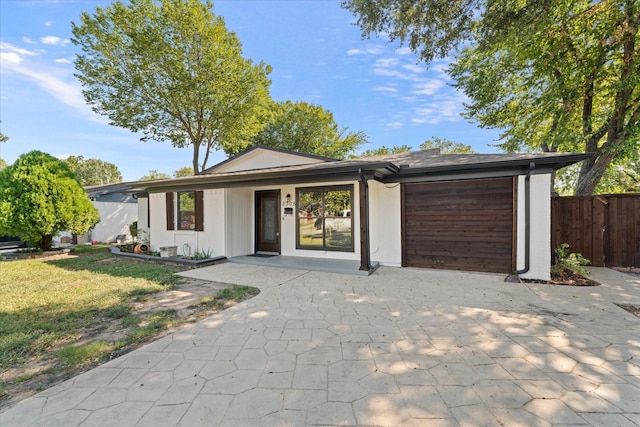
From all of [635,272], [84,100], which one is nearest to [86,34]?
[84,100]

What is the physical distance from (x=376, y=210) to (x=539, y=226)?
11.7ft

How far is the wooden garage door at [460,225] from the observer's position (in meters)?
6.05

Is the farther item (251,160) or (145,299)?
(251,160)

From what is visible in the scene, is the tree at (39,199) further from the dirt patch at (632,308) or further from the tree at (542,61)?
the dirt patch at (632,308)

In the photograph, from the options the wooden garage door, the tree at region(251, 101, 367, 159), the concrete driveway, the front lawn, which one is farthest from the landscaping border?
the tree at region(251, 101, 367, 159)

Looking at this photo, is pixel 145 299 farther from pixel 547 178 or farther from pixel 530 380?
pixel 547 178

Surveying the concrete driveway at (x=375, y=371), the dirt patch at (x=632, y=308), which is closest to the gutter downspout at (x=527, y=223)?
the concrete driveway at (x=375, y=371)

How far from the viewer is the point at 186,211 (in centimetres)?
912

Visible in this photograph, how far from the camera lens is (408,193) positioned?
7.01m

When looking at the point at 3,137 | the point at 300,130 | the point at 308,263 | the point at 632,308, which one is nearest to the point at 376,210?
the point at 308,263

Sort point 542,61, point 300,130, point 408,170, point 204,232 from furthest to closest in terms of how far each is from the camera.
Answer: point 300,130
point 204,232
point 542,61
point 408,170

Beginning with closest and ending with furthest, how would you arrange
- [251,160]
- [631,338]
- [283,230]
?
[631,338]
[283,230]
[251,160]

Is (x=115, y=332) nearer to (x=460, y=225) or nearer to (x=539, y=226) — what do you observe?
(x=460, y=225)

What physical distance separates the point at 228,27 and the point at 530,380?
17473mm
